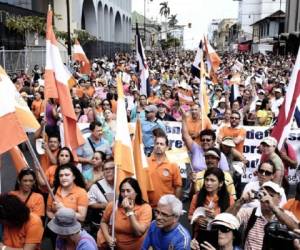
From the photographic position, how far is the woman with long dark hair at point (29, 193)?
495 centimetres

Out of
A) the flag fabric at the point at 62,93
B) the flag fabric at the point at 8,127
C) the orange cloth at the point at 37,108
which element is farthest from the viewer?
the orange cloth at the point at 37,108

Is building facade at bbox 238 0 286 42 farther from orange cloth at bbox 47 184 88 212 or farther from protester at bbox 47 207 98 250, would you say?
protester at bbox 47 207 98 250

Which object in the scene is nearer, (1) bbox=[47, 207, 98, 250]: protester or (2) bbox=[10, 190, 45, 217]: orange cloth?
(1) bbox=[47, 207, 98, 250]: protester

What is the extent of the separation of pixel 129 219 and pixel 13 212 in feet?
3.15

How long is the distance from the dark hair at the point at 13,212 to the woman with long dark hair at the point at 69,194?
2.33 feet

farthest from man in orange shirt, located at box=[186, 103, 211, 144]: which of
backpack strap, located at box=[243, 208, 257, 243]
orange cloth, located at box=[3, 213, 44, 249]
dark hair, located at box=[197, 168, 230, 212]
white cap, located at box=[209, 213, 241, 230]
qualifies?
white cap, located at box=[209, 213, 241, 230]

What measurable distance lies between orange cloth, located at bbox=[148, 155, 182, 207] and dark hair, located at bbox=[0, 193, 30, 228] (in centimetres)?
184

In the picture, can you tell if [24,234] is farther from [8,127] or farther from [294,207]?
[294,207]

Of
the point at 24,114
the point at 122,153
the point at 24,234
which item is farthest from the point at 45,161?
the point at 24,234

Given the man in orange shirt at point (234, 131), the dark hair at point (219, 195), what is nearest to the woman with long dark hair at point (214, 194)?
the dark hair at point (219, 195)

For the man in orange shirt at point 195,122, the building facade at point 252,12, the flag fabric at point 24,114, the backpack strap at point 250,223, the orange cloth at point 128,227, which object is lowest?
the orange cloth at point 128,227

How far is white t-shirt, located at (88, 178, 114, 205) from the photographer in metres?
5.34

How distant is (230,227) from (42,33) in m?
26.2

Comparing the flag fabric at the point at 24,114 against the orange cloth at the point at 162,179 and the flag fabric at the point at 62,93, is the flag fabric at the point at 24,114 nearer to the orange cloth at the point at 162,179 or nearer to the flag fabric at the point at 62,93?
the flag fabric at the point at 62,93
